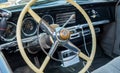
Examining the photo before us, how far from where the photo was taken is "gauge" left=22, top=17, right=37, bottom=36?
2.07 meters

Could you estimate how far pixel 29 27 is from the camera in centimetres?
210

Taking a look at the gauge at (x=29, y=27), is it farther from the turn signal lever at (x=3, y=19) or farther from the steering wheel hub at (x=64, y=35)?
the steering wheel hub at (x=64, y=35)

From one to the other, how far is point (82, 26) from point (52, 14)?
1.27 ft

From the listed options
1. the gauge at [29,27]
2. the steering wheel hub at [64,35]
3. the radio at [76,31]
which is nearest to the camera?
the steering wheel hub at [64,35]

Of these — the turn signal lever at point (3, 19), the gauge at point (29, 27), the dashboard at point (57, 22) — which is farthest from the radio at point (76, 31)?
the turn signal lever at point (3, 19)

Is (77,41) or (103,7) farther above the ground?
(103,7)

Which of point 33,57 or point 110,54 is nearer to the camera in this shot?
point 33,57

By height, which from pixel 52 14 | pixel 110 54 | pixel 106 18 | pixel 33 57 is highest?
pixel 52 14

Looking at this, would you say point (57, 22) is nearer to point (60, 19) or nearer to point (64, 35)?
point (60, 19)

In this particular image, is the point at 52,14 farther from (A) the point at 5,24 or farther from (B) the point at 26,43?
(A) the point at 5,24

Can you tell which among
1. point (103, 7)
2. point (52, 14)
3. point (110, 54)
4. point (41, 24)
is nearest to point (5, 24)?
point (41, 24)

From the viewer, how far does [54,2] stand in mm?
2336

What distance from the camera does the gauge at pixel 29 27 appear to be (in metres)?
2.07

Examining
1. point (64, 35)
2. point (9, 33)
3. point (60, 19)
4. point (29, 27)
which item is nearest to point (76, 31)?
point (60, 19)
